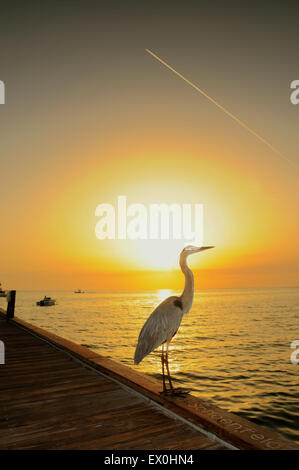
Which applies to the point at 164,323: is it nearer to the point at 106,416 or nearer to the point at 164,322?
the point at 164,322

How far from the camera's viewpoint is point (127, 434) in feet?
9.66

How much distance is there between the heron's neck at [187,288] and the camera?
412 centimetres

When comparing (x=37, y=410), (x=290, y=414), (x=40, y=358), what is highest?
(x=37, y=410)

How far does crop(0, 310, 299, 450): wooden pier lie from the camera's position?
2.76m

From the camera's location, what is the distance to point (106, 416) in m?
3.39

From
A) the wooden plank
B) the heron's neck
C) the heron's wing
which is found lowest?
the wooden plank

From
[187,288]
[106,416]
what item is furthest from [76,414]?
[187,288]

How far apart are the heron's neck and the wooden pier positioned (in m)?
1.18

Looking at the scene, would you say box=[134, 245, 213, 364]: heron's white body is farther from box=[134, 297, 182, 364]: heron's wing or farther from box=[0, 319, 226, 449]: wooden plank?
box=[0, 319, 226, 449]: wooden plank

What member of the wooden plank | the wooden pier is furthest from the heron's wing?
the wooden plank

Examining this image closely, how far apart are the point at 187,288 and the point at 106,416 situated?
1920 mm

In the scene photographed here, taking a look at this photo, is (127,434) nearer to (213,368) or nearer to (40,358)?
(40,358)
